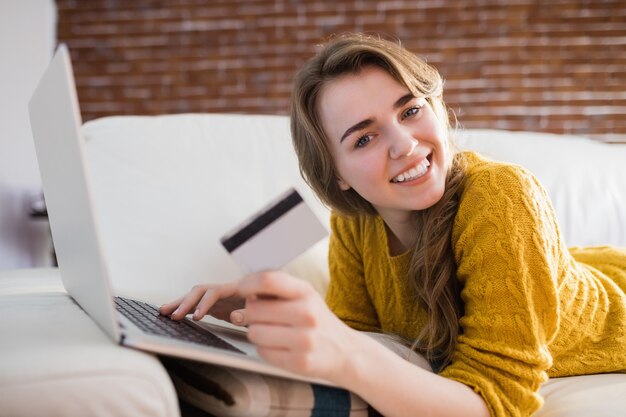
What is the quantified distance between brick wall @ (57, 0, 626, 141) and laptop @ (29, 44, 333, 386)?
1.57 metres

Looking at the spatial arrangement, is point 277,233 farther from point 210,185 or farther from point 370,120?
point 210,185

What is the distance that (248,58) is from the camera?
8.18 ft

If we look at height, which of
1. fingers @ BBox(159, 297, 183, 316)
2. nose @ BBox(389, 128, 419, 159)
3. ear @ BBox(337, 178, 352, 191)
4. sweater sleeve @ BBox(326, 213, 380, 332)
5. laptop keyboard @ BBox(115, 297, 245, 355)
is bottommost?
sweater sleeve @ BBox(326, 213, 380, 332)

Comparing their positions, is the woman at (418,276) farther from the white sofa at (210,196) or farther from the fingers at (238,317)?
the white sofa at (210,196)

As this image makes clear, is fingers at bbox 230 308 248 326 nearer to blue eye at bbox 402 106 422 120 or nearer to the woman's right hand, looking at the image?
the woman's right hand

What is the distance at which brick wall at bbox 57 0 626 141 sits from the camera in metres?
2.45

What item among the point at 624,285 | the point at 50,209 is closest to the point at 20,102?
the point at 50,209

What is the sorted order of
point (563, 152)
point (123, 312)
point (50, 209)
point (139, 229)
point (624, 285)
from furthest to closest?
point (563, 152), point (139, 229), point (624, 285), point (50, 209), point (123, 312)

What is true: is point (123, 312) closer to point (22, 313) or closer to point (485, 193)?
point (22, 313)

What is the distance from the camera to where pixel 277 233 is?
0.65 meters

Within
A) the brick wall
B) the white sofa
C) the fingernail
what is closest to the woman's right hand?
the fingernail

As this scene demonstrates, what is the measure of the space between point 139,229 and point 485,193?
2.91 ft

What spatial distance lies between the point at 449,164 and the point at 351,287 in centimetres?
37

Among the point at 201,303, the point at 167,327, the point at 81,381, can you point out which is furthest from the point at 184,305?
the point at 81,381
